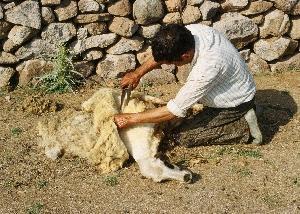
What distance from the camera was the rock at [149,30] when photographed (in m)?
6.45

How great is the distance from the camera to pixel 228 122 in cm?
529

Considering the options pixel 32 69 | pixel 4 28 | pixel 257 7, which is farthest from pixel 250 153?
pixel 4 28

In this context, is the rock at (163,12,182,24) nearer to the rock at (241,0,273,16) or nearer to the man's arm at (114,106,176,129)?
the rock at (241,0,273,16)

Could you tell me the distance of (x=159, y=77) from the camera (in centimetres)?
669

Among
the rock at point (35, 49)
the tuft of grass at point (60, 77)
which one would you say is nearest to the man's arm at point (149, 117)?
the tuft of grass at point (60, 77)

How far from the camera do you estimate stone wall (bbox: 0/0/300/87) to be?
20.4 ft

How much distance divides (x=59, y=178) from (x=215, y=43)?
5.90 ft

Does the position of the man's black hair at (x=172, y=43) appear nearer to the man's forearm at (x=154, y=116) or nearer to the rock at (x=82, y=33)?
the man's forearm at (x=154, y=116)

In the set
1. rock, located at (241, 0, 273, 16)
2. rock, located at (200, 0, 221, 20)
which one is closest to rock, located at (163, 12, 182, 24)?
rock, located at (200, 0, 221, 20)

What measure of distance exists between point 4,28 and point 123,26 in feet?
4.37

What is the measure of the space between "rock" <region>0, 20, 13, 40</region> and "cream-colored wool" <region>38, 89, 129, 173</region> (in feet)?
4.78

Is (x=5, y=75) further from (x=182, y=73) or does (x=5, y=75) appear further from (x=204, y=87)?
(x=204, y=87)

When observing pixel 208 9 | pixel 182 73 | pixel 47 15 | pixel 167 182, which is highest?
pixel 47 15

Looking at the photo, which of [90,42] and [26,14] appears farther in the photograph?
[90,42]
